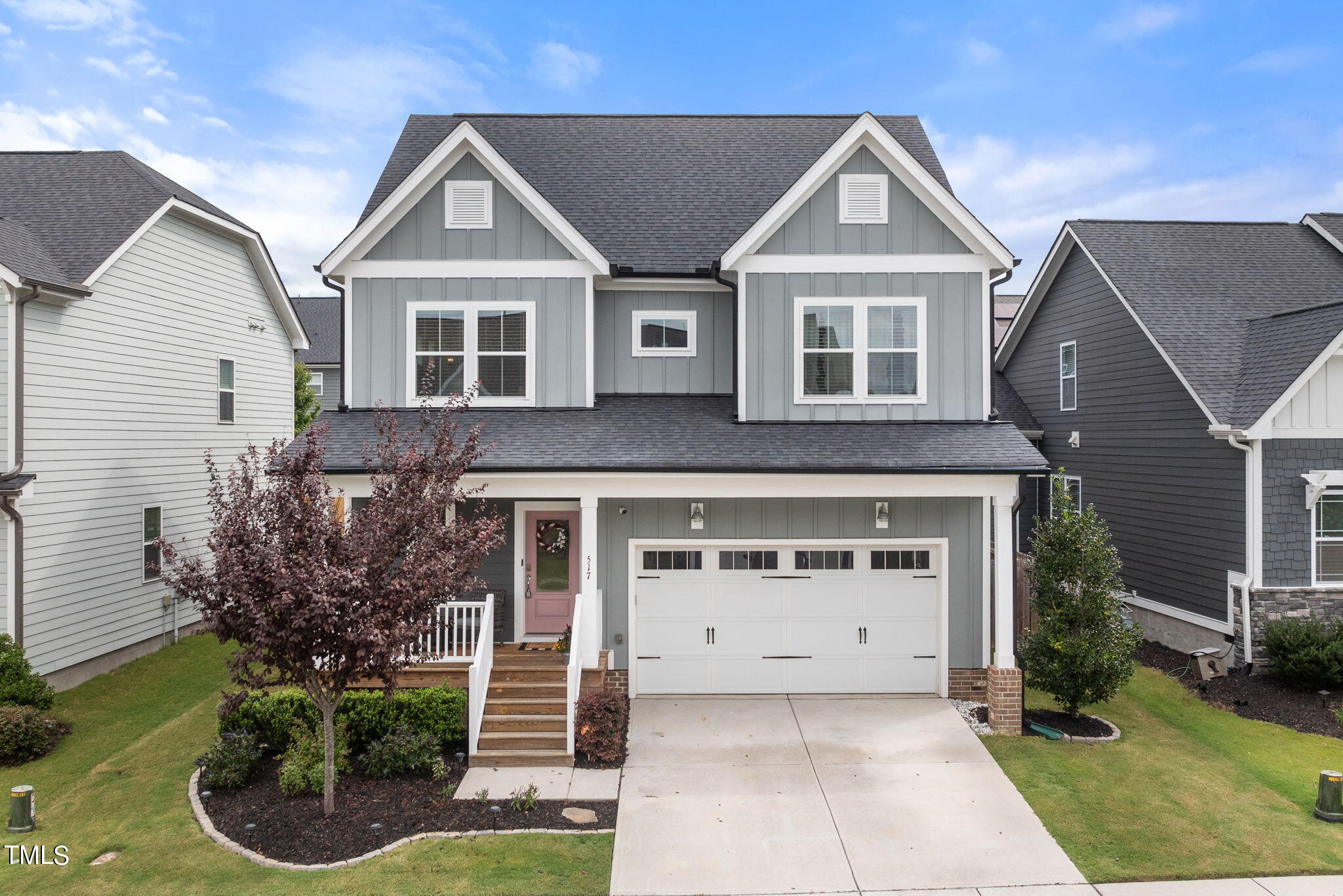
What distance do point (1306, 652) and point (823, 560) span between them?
22.5 feet

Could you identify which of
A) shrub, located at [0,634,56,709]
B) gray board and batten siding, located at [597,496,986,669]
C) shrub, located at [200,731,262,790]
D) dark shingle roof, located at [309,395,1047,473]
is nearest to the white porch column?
dark shingle roof, located at [309,395,1047,473]

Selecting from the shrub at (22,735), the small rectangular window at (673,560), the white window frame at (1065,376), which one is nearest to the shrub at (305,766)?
the shrub at (22,735)

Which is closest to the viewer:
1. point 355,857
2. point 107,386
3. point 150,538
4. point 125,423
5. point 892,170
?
point 355,857

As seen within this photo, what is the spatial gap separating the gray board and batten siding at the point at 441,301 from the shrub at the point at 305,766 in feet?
15.9

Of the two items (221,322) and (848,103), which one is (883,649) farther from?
(221,322)

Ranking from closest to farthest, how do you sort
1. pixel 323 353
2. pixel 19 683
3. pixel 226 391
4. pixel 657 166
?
pixel 19 683 < pixel 657 166 < pixel 226 391 < pixel 323 353

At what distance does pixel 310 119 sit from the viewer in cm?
2870

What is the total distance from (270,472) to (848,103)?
1302 cm

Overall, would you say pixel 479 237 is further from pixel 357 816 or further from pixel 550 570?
pixel 357 816

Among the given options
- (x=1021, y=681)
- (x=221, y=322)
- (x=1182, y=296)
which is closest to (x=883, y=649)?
(x=1021, y=681)

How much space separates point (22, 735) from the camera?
8.69 meters

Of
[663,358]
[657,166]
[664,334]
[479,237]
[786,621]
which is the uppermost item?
[657,166]

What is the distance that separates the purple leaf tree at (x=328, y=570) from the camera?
21.7 ft

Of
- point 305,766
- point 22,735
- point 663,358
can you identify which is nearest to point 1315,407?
point 663,358
